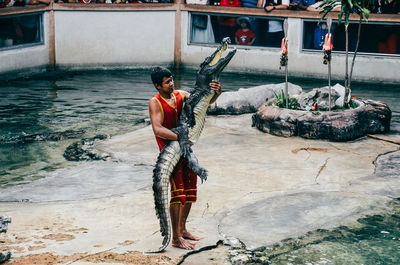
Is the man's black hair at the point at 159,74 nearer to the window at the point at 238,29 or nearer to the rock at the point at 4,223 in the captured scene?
the rock at the point at 4,223

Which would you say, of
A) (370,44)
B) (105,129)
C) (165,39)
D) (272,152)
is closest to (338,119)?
(272,152)

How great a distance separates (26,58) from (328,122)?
962 centimetres

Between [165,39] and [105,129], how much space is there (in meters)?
7.35

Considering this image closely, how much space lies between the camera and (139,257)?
513 centimetres

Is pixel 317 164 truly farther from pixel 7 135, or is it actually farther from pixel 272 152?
pixel 7 135

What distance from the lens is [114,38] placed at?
57.4 ft

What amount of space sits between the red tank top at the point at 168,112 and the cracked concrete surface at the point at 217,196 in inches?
37.4

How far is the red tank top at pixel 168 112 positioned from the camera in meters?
5.37

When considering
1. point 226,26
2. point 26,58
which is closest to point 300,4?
point 226,26

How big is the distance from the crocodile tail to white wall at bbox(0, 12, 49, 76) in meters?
11.4

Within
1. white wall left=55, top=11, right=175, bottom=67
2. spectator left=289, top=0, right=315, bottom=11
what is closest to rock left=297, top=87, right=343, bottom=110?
spectator left=289, top=0, right=315, bottom=11

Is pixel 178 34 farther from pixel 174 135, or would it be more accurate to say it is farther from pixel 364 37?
pixel 174 135

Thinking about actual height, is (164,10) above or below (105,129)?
above

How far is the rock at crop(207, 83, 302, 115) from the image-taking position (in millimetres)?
11594
